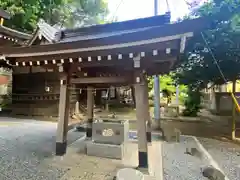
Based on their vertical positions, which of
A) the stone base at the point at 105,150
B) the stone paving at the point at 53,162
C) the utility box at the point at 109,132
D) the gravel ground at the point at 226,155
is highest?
the utility box at the point at 109,132

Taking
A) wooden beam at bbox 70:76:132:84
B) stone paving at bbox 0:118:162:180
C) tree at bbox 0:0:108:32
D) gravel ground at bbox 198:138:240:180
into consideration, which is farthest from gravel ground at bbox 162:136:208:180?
tree at bbox 0:0:108:32

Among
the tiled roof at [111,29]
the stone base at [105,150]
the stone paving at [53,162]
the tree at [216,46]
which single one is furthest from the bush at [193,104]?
the stone base at [105,150]

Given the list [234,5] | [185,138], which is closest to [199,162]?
[185,138]

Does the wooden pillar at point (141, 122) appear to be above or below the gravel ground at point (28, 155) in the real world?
above

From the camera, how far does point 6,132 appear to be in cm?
714

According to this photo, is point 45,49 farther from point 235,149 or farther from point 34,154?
point 235,149

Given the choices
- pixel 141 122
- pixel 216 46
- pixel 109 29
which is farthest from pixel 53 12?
pixel 141 122

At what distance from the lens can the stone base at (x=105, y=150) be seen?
15.1ft

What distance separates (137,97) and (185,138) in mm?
4179

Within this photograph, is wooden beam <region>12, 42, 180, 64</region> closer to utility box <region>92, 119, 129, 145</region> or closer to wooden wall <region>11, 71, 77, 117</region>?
utility box <region>92, 119, 129, 145</region>

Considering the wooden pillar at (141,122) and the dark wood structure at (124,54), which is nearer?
the dark wood structure at (124,54)

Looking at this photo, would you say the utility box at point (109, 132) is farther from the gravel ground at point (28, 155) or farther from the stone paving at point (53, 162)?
the gravel ground at point (28, 155)

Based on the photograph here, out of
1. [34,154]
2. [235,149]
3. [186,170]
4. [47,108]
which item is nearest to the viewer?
[186,170]

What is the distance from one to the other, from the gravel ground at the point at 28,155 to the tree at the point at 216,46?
5.84 m
